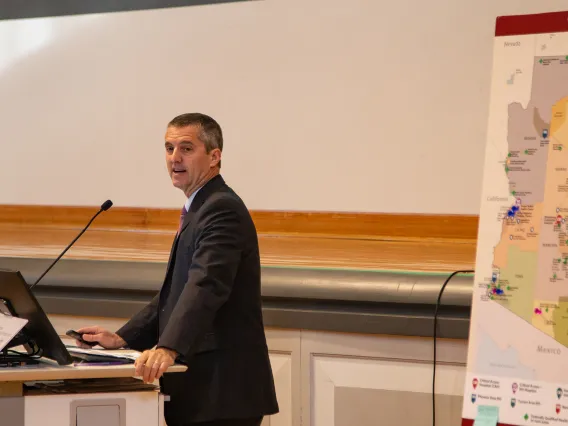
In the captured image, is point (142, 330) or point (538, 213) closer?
point (538, 213)

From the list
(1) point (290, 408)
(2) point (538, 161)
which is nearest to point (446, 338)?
(1) point (290, 408)

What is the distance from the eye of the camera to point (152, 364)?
224 cm

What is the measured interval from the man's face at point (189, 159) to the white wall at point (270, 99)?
669mm

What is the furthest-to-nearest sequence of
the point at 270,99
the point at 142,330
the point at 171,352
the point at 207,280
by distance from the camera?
the point at 270,99, the point at 142,330, the point at 207,280, the point at 171,352

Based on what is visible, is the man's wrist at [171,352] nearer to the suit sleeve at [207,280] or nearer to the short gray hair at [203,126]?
the suit sleeve at [207,280]

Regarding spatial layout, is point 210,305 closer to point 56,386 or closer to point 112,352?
point 112,352

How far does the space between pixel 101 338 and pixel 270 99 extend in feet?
3.70

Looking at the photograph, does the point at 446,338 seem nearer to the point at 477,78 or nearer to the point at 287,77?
the point at 477,78

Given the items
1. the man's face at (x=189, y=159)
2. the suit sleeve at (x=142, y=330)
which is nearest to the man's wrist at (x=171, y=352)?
the suit sleeve at (x=142, y=330)

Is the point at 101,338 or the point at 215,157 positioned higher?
the point at 215,157

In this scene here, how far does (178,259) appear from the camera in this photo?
268 cm

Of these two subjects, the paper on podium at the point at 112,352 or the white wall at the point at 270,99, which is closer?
the paper on podium at the point at 112,352

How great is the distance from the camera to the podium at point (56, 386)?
7.20 feet

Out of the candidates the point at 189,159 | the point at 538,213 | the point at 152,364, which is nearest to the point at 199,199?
the point at 189,159
